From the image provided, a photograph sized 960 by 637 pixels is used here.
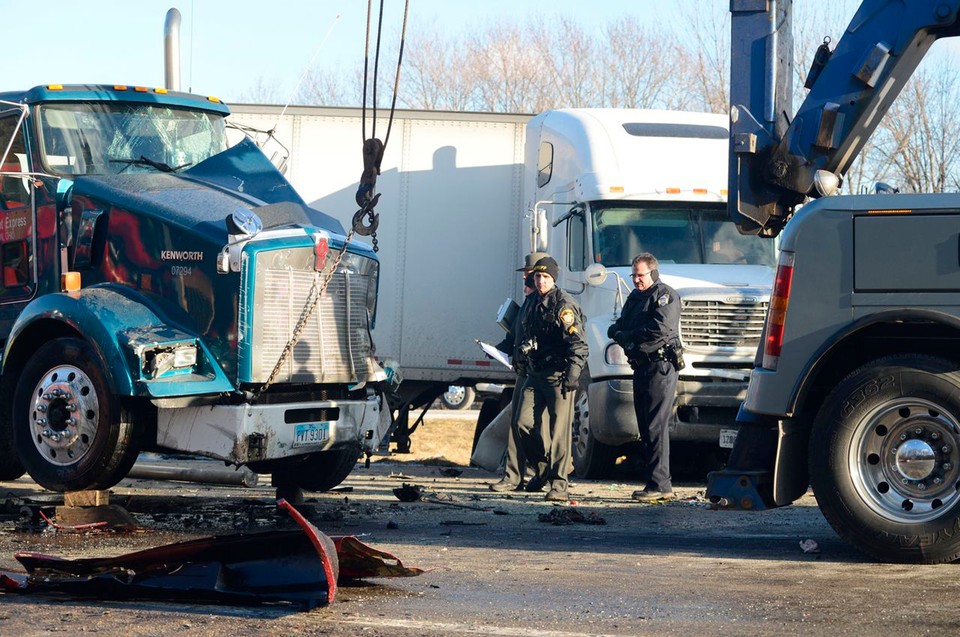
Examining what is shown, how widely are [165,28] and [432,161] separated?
4544mm

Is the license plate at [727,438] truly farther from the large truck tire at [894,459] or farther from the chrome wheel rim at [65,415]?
the chrome wheel rim at [65,415]

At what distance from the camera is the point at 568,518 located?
9742 millimetres

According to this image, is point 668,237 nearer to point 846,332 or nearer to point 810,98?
point 810,98

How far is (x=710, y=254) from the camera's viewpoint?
14219mm

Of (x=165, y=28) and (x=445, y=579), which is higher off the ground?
(x=165, y=28)

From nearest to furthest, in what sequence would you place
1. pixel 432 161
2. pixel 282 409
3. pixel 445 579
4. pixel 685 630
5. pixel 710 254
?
pixel 685 630, pixel 445 579, pixel 282 409, pixel 710 254, pixel 432 161

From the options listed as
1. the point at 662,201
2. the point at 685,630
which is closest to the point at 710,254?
the point at 662,201

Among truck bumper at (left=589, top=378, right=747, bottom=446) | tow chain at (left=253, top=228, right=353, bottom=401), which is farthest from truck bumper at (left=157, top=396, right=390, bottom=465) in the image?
truck bumper at (left=589, top=378, right=747, bottom=446)

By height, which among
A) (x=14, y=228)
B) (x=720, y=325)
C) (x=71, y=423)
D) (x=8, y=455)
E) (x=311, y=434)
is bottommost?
(x=8, y=455)

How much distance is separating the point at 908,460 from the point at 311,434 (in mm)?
4058

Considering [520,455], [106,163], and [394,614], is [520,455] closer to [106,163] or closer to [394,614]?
[106,163]

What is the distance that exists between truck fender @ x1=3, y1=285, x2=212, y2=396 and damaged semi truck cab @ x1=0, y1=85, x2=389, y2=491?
0.01 meters

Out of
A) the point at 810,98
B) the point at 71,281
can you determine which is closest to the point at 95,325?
the point at 71,281

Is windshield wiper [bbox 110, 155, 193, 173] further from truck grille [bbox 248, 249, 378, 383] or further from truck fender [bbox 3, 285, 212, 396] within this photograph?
Answer: truck grille [bbox 248, 249, 378, 383]
